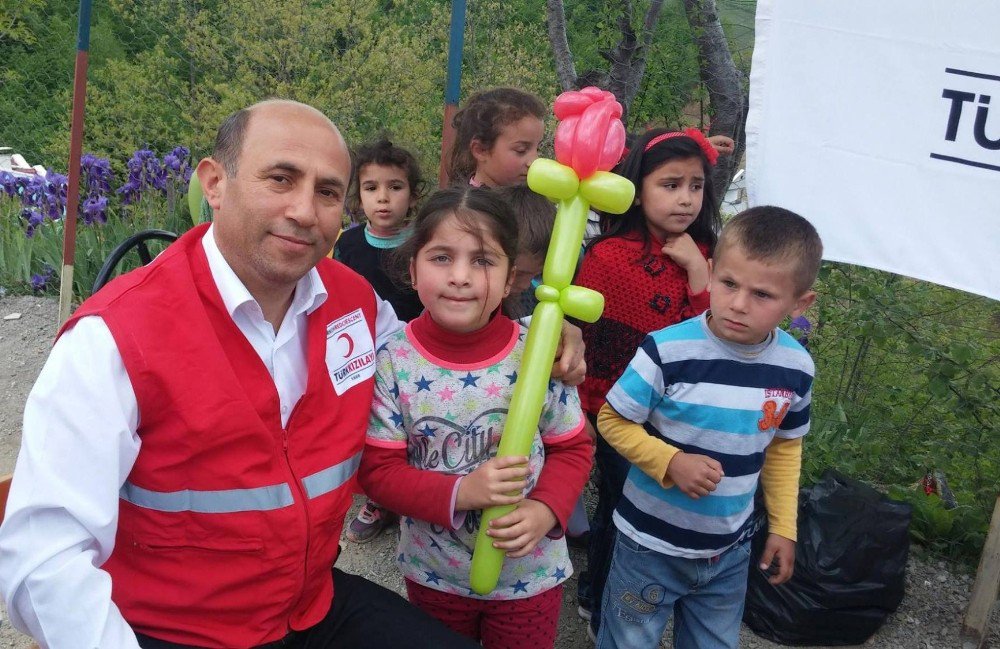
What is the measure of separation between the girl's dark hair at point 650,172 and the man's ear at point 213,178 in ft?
4.08

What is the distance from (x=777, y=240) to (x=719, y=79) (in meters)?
2.35

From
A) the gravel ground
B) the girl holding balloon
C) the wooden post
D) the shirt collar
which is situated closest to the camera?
the shirt collar

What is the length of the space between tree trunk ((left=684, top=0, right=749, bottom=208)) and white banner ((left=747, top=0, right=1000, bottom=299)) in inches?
53.4

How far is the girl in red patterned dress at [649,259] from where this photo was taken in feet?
7.64

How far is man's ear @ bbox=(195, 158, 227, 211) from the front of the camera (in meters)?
1.60

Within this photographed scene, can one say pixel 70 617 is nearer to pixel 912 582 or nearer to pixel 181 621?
pixel 181 621

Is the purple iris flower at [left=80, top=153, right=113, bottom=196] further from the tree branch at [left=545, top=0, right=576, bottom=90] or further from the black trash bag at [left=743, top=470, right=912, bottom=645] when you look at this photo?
the black trash bag at [left=743, top=470, right=912, bottom=645]

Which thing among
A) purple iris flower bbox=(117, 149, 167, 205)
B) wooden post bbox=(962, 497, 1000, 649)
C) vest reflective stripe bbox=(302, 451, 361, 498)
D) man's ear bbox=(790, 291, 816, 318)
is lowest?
wooden post bbox=(962, 497, 1000, 649)

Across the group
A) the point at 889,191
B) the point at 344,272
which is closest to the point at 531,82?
the point at 889,191

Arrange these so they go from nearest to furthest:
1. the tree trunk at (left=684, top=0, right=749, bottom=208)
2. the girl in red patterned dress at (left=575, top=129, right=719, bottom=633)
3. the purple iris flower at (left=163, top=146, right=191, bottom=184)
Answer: the girl in red patterned dress at (left=575, top=129, right=719, bottom=633)
the tree trunk at (left=684, top=0, right=749, bottom=208)
the purple iris flower at (left=163, top=146, right=191, bottom=184)

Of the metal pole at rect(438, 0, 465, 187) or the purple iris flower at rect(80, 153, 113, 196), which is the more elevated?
the metal pole at rect(438, 0, 465, 187)

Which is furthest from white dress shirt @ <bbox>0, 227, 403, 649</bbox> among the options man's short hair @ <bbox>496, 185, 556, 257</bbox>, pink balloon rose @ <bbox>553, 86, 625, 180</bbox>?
man's short hair @ <bbox>496, 185, 556, 257</bbox>

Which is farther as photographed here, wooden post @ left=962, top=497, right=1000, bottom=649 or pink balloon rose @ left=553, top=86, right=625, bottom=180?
wooden post @ left=962, top=497, right=1000, bottom=649

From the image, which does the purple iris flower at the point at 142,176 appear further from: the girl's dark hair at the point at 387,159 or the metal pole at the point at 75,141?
the girl's dark hair at the point at 387,159
